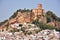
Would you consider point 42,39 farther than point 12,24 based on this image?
No

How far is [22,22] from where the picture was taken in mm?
9062

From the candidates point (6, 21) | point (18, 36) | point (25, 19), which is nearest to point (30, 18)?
point (25, 19)

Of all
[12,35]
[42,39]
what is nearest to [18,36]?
[12,35]

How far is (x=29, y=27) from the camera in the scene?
27.3 ft

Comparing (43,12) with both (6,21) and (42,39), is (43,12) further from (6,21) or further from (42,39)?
(42,39)

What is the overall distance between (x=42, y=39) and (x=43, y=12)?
6.42ft

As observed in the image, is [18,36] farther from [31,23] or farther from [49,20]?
[49,20]

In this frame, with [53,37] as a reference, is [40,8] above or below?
above

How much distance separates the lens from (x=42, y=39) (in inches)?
286

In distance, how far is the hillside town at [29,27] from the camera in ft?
24.0

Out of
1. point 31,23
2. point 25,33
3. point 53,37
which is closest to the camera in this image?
point 53,37

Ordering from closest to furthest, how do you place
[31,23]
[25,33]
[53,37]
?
[53,37] < [25,33] < [31,23]

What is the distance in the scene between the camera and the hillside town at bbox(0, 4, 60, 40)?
288 inches

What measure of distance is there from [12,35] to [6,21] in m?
1.98
